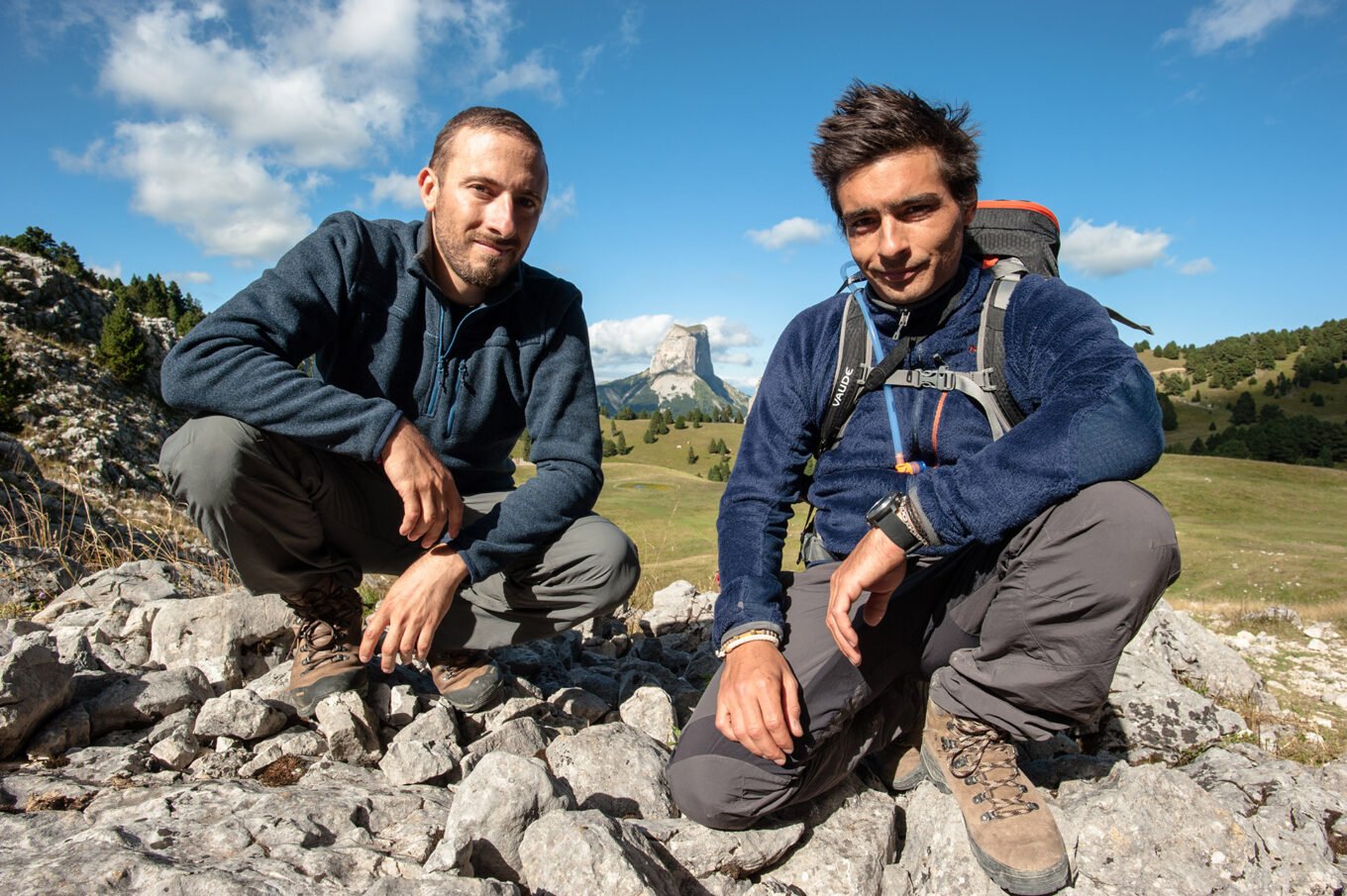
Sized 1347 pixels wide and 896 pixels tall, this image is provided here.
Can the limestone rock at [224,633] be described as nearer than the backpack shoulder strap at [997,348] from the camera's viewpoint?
No

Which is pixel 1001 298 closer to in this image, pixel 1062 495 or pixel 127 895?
pixel 1062 495

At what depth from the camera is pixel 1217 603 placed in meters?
9.69

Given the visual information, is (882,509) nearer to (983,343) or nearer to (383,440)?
(983,343)

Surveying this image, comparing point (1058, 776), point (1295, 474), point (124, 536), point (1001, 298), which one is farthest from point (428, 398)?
point (1295, 474)

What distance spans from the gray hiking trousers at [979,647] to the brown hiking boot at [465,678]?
111 centimetres

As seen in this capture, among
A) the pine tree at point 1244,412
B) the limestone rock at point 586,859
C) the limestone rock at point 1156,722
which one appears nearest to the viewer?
the limestone rock at point 586,859

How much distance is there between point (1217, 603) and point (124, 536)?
13.7m

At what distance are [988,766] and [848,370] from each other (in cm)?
152

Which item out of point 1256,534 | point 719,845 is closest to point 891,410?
point 719,845

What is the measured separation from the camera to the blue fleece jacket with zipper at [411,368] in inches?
115

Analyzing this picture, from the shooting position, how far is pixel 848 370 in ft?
9.76

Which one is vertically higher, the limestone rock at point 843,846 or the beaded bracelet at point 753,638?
the beaded bracelet at point 753,638

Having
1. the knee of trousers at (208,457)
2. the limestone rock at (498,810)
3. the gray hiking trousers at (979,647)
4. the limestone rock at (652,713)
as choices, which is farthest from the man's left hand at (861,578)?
the knee of trousers at (208,457)

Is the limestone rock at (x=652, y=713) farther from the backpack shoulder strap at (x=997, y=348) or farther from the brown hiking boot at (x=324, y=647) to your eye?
the backpack shoulder strap at (x=997, y=348)
